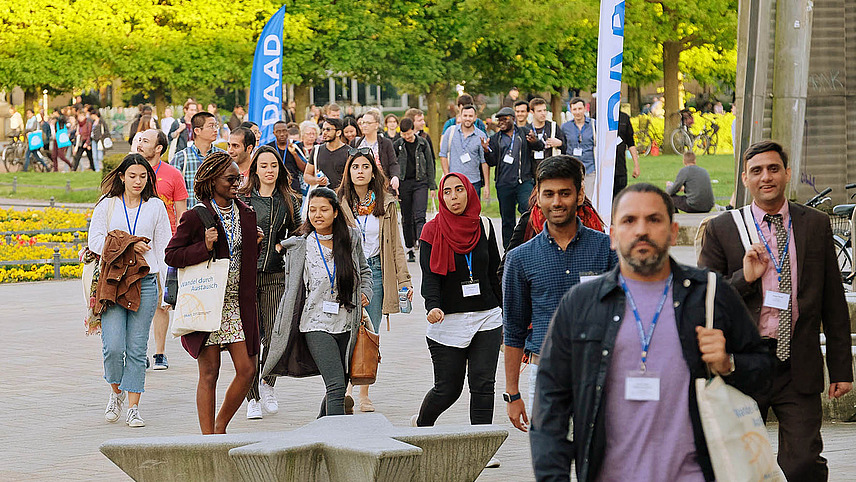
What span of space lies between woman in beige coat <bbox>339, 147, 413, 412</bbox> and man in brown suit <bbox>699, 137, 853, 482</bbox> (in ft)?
13.5

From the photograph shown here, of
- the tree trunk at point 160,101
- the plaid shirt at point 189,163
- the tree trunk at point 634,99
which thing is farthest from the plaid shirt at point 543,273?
the tree trunk at point 634,99

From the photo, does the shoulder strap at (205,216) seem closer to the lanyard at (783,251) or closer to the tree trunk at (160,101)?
→ the lanyard at (783,251)

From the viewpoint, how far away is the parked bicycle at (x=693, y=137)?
4209 centimetres

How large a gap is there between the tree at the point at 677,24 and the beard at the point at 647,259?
1512 inches

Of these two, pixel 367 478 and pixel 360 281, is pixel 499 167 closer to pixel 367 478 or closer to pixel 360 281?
pixel 360 281

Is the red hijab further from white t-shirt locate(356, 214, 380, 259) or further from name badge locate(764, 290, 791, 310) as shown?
name badge locate(764, 290, 791, 310)

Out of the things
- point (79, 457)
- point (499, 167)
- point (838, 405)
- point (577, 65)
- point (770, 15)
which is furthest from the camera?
point (577, 65)

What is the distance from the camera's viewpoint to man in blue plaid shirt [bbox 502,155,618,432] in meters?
6.17

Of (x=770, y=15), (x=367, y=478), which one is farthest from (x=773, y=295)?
(x=770, y=15)

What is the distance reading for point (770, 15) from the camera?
11883 millimetres

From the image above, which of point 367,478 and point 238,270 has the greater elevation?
point 238,270

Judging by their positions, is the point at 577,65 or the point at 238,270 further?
the point at 577,65

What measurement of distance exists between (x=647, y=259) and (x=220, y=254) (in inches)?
180

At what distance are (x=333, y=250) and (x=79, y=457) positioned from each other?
1.89 metres
